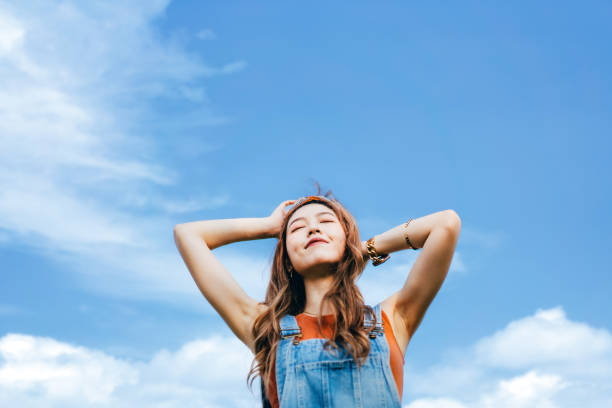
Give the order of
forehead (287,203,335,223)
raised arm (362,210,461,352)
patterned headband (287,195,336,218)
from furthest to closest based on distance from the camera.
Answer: patterned headband (287,195,336,218), forehead (287,203,335,223), raised arm (362,210,461,352)

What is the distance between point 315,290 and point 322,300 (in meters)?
0.22

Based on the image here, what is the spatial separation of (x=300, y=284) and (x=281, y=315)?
1.40 ft

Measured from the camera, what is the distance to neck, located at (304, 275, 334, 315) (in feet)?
14.9

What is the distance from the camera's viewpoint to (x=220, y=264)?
Result: 190 inches

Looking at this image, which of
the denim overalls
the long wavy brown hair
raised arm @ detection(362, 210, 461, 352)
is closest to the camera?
the denim overalls

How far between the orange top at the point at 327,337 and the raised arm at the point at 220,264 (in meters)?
0.39

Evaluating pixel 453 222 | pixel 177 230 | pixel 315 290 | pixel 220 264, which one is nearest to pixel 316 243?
pixel 315 290

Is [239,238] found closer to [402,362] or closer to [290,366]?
[290,366]

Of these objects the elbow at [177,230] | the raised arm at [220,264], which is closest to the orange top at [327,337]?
the raised arm at [220,264]

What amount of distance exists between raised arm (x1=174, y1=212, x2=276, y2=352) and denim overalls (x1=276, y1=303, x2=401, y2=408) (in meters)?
0.51

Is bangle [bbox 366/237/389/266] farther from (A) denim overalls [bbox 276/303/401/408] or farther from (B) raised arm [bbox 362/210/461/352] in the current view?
(A) denim overalls [bbox 276/303/401/408]

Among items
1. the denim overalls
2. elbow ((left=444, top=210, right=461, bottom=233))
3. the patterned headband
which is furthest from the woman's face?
elbow ((left=444, top=210, right=461, bottom=233))

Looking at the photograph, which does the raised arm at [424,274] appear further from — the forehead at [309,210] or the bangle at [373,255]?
the forehead at [309,210]

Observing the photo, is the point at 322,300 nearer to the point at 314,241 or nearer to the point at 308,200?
the point at 314,241
